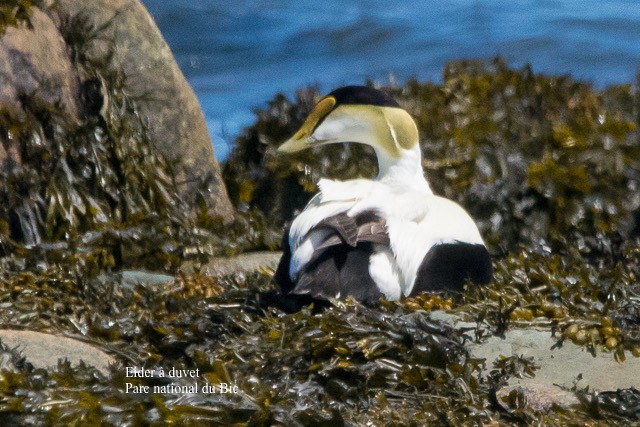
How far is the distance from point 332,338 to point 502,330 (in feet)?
2.05

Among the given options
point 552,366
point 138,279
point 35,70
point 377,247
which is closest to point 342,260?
point 377,247

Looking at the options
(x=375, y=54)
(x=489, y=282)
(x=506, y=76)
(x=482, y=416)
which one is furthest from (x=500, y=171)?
(x=375, y=54)

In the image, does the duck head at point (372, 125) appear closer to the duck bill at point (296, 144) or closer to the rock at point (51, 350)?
the duck bill at point (296, 144)

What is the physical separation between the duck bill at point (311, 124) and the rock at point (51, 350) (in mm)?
1720

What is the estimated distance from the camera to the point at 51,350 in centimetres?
455

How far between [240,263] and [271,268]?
0.39 meters

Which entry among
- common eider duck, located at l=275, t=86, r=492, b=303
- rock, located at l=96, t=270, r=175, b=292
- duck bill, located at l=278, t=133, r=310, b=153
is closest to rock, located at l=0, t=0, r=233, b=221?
rock, located at l=96, t=270, r=175, b=292

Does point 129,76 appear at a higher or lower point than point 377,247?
higher

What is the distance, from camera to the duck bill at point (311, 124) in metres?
6.02

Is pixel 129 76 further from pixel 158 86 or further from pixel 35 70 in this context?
pixel 35 70

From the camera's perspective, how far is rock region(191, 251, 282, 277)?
21.8 ft

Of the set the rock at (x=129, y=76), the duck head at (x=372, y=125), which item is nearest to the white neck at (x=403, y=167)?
the duck head at (x=372, y=125)

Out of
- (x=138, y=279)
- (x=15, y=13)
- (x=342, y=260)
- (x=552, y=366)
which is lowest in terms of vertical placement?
(x=138, y=279)

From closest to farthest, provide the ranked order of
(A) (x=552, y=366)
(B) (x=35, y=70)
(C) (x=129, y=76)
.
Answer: (A) (x=552, y=366) < (B) (x=35, y=70) < (C) (x=129, y=76)
